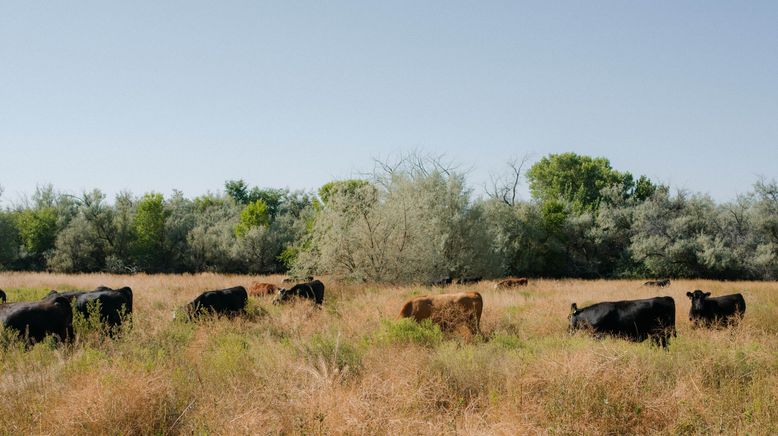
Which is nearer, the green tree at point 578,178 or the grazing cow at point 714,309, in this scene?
the grazing cow at point 714,309

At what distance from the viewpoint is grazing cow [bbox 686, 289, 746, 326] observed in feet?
39.0

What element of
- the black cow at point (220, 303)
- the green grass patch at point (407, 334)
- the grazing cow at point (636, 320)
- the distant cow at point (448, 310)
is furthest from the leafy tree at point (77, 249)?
the grazing cow at point (636, 320)

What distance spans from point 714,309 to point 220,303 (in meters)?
12.8

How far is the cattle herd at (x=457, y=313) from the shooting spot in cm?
Answer: 1004

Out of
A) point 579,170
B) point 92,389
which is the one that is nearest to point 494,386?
point 92,389

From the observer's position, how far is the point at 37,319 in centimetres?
1003

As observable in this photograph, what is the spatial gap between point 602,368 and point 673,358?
198cm

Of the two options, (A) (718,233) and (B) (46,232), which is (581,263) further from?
(B) (46,232)

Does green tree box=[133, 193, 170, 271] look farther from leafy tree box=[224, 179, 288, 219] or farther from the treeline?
leafy tree box=[224, 179, 288, 219]

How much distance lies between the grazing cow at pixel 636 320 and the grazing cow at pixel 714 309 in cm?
190

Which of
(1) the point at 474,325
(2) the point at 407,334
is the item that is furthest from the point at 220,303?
(1) the point at 474,325

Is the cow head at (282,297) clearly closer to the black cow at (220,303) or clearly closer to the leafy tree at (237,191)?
the black cow at (220,303)

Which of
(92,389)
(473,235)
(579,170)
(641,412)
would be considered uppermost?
(579,170)

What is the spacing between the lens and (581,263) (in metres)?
42.1
